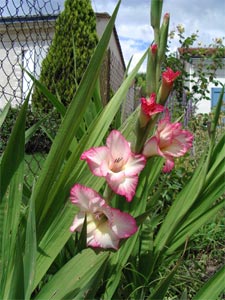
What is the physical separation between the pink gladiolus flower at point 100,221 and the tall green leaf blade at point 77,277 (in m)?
0.09

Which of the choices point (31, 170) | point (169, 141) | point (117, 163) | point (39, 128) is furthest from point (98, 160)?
point (39, 128)

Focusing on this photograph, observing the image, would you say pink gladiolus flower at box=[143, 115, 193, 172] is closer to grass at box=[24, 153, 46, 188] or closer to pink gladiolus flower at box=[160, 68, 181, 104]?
pink gladiolus flower at box=[160, 68, 181, 104]

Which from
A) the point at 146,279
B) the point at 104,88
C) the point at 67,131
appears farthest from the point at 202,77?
the point at 67,131

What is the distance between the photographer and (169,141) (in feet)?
2.54

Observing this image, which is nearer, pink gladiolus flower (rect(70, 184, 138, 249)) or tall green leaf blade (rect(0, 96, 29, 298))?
pink gladiolus flower (rect(70, 184, 138, 249))

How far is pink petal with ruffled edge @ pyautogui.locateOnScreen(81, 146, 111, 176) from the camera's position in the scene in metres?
0.72

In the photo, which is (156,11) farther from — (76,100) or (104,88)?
(104,88)

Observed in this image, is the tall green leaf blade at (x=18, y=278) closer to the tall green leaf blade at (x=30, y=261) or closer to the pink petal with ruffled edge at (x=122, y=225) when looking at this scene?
the tall green leaf blade at (x=30, y=261)

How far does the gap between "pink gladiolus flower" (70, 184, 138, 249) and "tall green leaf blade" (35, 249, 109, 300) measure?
0.30 feet

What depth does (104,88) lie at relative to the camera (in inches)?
147

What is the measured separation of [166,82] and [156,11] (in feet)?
0.46

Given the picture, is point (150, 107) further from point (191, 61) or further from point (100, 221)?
point (191, 61)

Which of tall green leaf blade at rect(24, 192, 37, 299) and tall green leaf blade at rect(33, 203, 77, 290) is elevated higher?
Answer: tall green leaf blade at rect(24, 192, 37, 299)

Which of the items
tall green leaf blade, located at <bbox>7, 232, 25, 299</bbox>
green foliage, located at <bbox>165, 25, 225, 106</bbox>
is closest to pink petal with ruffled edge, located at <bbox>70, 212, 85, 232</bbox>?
tall green leaf blade, located at <bbox>7, 232, 25, 299</bbox>
